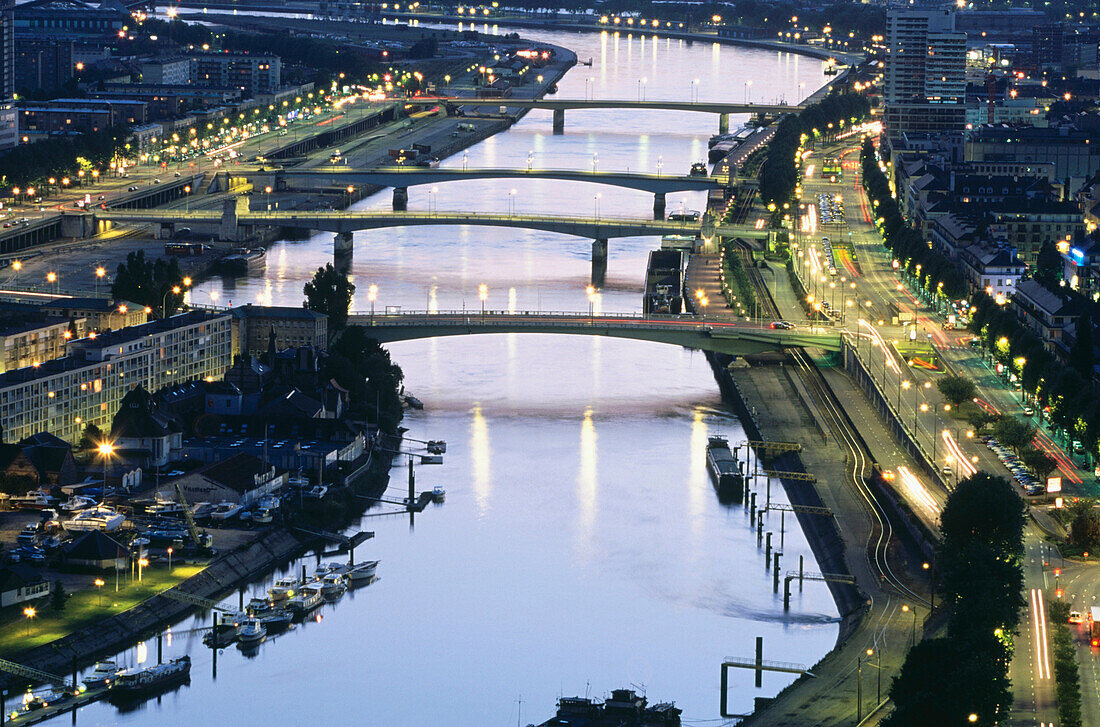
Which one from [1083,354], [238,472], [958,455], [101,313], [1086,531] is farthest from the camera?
[101,313]

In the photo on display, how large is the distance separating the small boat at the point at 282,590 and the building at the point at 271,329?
9.83 meters

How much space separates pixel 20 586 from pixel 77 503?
347 cm

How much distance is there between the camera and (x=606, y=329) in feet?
127

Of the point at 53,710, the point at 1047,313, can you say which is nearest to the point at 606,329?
the point at 1047,313

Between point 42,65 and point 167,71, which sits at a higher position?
point 42,65

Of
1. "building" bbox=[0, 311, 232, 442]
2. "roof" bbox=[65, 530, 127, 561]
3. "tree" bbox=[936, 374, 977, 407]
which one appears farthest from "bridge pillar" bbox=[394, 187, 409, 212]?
"roof" bbox=[65, 530, 127, 561]

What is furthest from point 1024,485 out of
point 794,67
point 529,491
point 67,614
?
point 794,67

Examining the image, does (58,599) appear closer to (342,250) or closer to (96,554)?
(96,554)

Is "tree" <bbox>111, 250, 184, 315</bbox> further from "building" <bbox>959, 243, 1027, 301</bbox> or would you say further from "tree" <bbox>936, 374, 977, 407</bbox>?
"building" <bbox>959, 243, 1027, 301</bbox>

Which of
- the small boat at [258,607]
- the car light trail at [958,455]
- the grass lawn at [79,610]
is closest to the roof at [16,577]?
the grass lawn at [79,610]

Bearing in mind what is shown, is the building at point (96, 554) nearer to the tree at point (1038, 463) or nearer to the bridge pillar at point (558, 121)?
the tree at point (1038, 463)

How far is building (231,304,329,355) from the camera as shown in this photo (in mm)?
37344

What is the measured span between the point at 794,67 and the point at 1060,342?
224 ft

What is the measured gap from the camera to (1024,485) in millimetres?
30703
